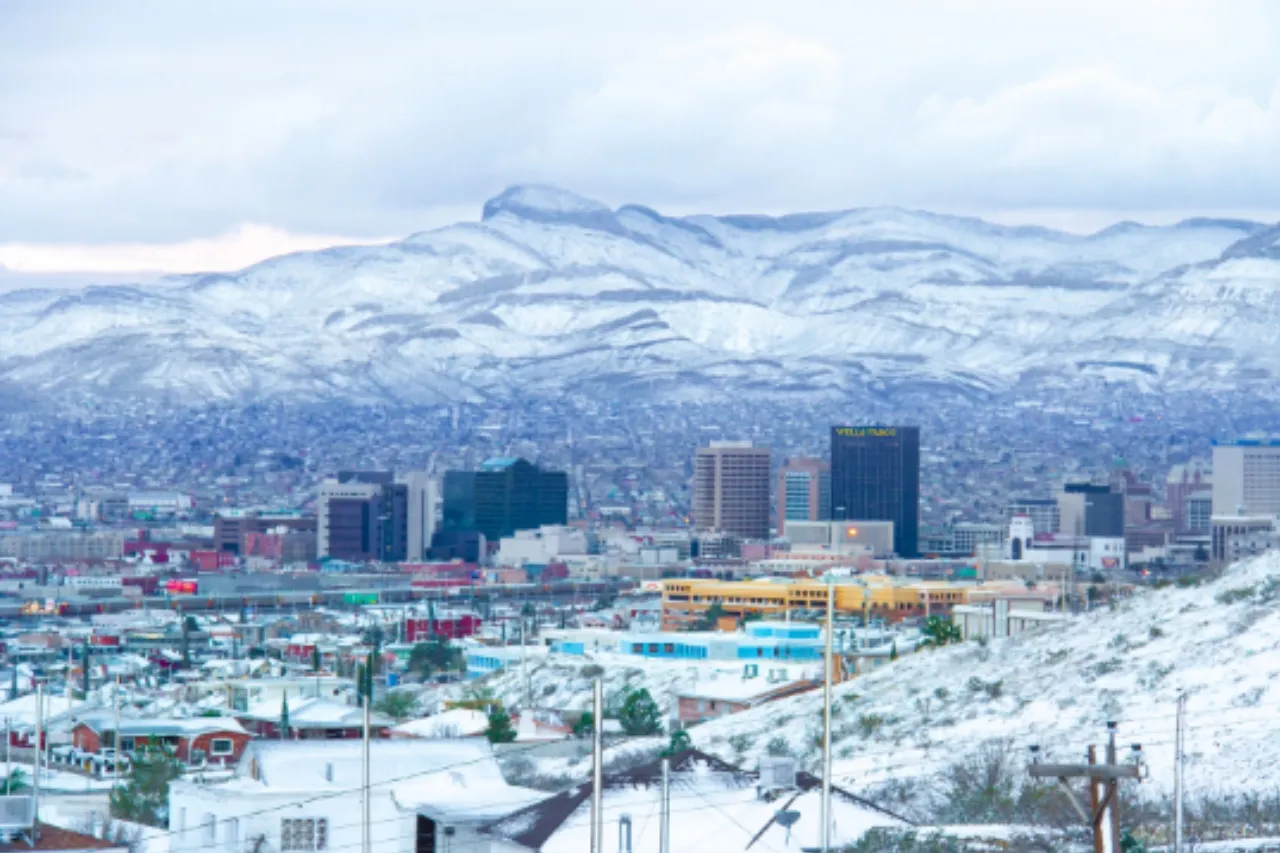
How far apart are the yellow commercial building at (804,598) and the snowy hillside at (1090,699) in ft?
200

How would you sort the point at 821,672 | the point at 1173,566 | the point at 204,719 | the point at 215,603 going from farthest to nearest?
the point at 1173,566, the point at 215,603, the point at 821,672, the point at 204,719

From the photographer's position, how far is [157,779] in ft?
135

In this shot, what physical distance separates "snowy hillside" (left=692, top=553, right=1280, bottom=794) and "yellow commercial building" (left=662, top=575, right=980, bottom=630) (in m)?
61.0

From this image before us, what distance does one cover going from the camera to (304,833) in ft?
96.5

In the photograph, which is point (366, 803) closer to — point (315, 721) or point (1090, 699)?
point (1090, 699)

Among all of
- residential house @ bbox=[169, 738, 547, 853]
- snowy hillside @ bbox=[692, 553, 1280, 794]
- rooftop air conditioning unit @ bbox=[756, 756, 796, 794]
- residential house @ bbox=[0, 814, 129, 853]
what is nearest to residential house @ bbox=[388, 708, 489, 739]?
snowy hillside @ bbox=[692, 553, 1280, 794]

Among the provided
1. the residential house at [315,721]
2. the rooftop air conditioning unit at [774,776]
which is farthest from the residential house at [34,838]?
the residential house at [315,721]

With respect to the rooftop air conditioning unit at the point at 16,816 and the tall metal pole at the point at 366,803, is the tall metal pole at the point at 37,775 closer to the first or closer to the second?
the rooftop air conditioning unit at the point at 16,816

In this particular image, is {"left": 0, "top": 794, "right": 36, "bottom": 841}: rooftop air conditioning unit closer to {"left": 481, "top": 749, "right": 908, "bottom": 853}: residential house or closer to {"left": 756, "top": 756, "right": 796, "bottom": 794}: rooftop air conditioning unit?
{"left": 481, "top": 749, "right": 908, "bottom": 853}: residential house

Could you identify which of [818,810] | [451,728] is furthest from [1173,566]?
[818,810]

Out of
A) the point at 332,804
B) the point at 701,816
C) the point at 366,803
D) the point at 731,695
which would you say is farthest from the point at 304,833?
the point at 731,695

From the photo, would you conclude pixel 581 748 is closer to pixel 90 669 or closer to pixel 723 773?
pixel 723 773

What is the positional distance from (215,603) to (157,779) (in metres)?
113

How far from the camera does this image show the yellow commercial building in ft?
367
